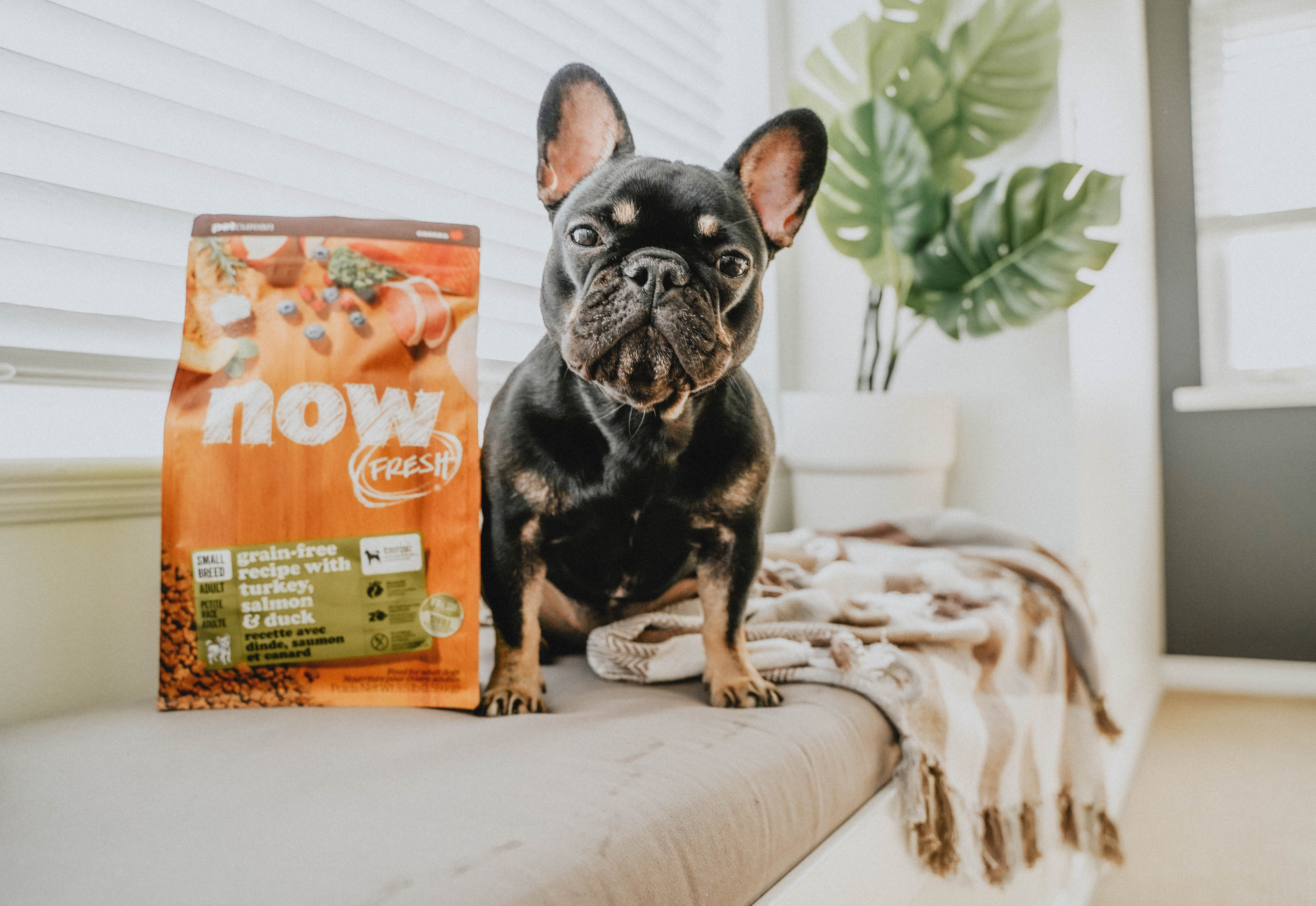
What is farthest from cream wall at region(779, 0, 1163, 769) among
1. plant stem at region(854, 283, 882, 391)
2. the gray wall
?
the gray wall

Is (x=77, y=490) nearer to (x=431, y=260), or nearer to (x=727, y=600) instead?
(x=431, y=260)

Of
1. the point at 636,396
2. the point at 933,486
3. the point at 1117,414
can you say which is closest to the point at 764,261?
the point at 636,396

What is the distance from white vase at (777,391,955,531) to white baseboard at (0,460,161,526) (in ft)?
4.55

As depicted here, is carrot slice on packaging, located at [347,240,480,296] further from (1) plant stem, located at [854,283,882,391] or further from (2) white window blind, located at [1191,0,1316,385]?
(2) white window blind, located at [1191,0,1316,385]

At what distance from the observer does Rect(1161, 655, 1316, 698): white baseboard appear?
104 inches

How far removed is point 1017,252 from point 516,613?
57.2 inches

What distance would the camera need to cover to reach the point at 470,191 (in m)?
1.38

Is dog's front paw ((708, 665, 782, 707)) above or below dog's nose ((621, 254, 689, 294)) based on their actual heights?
below

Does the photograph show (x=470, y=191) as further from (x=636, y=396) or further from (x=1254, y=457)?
(x=1254, y=457)

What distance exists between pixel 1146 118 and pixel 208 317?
3.28 meters

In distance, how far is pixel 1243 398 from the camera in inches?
107

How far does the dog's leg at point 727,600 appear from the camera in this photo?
851 millimetres

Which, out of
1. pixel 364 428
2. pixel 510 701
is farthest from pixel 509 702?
pixel 364 428

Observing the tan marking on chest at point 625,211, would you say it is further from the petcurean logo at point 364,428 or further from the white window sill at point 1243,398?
the white window sill at point 1243,398
